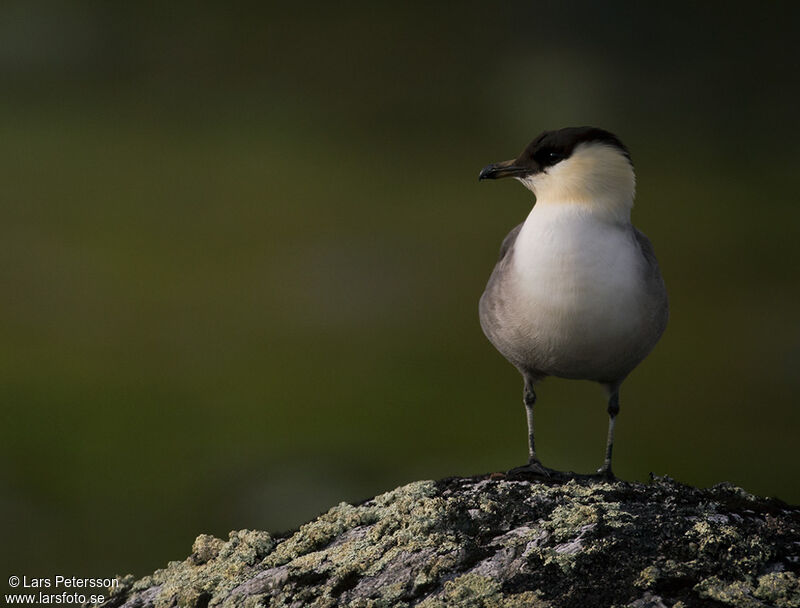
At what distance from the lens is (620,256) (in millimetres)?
6133

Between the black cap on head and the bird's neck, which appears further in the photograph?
the black cap on head

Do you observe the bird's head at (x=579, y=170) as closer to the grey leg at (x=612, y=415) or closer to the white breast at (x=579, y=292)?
the white breast at (x=579, y=292)

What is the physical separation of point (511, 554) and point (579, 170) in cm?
295

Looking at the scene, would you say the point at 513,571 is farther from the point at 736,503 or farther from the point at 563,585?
the point at 736,503

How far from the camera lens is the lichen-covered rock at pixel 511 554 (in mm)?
4140

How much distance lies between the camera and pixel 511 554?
4.47 metres

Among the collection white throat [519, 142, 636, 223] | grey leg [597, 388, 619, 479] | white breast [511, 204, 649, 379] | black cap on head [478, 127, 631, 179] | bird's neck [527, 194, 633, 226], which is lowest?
grey leg [597, 388, 619, 479]

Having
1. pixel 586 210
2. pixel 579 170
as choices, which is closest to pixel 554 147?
pixel 579 170

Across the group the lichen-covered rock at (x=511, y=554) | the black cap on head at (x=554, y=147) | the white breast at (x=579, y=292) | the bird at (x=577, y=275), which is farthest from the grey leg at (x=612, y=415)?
the black cap on head at (x=554, y=147)

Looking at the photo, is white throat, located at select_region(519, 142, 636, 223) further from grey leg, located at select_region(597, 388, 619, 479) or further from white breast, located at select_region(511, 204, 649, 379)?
grey leg, located at select_region(597, 388, 619, 479)

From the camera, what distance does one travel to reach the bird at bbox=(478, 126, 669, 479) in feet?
19.8

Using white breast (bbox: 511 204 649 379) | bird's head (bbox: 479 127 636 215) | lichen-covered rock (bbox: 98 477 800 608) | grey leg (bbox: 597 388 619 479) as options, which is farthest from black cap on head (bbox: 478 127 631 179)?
lichen-covered rock (bbox: 98 477 800 608)

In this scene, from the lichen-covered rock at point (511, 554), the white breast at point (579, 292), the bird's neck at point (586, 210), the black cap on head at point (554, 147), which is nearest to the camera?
the lichen-covered rock at point (511, 554)

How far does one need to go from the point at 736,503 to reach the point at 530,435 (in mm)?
1782
